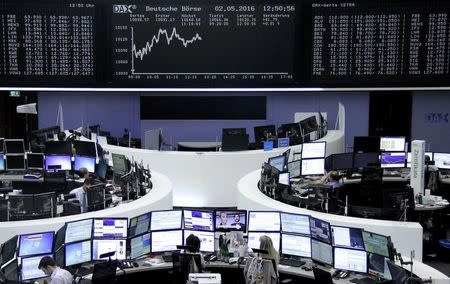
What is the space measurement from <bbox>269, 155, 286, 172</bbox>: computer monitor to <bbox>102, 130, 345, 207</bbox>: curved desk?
1467 millimetres

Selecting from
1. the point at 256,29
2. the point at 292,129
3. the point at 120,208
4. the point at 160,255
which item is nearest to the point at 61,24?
the point at 256,29

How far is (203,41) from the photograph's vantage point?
12.9 metres

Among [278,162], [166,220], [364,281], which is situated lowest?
[364,281]

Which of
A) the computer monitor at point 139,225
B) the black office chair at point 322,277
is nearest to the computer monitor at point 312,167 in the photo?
the computer monitor at point 139,225

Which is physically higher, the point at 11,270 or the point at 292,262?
the point at 11,270

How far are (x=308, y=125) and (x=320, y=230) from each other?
238 inches

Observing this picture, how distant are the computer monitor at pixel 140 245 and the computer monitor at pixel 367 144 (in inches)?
233

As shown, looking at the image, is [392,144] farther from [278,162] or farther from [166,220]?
[166,220]

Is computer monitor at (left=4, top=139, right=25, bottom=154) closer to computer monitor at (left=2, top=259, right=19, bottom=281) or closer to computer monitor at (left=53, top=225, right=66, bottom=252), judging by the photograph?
computer monitor at (left=53, top=225, right=66, bottom=252)

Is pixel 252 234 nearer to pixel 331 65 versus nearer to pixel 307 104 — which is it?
pixel 331 65

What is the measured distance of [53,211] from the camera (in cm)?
813

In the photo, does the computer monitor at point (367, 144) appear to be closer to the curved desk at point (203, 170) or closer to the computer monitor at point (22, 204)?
the curved desk at point (203, 170)

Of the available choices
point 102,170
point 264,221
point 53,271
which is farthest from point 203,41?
point 53,271

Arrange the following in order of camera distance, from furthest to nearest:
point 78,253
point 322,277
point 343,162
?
point 343,162 < point 78,253 < point 322,277
